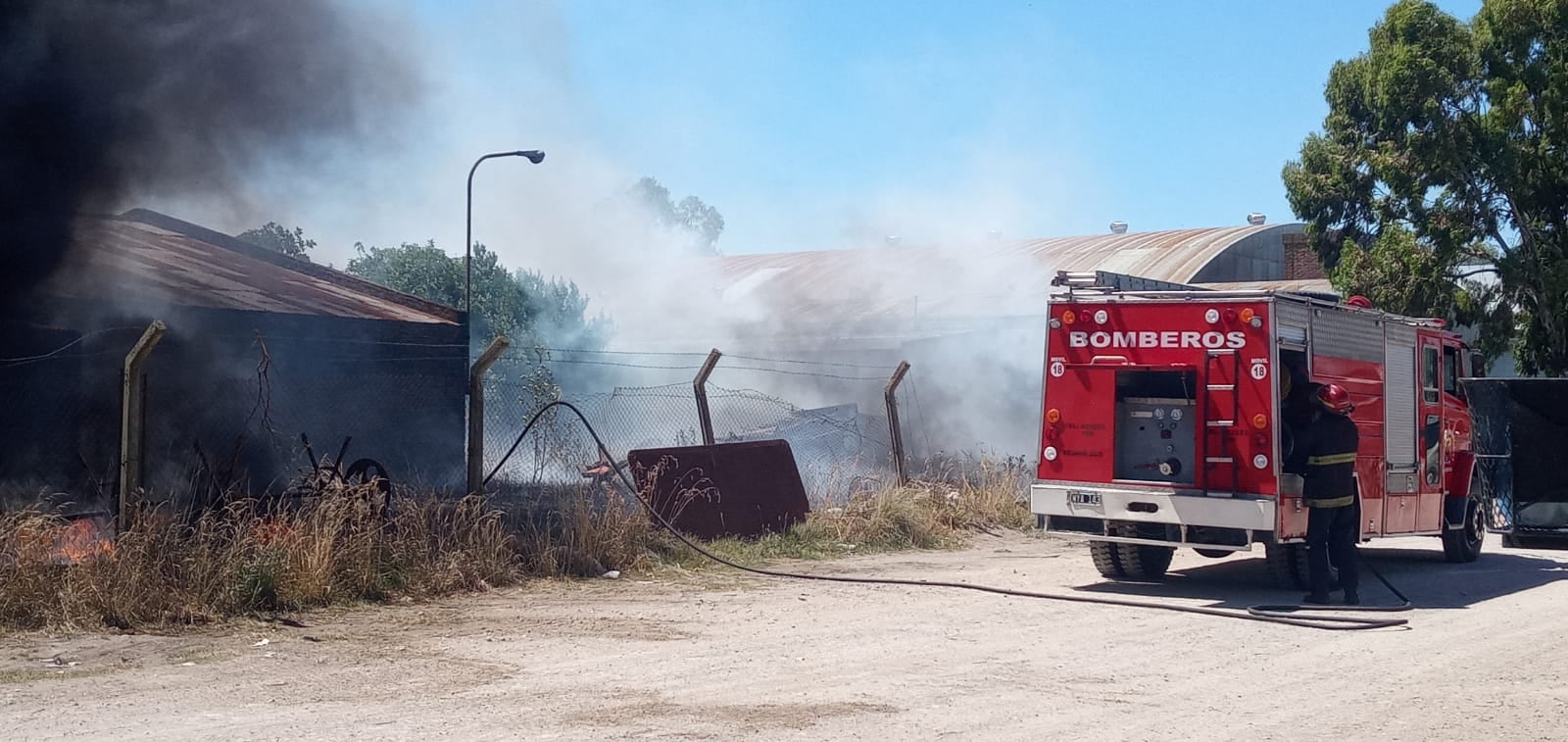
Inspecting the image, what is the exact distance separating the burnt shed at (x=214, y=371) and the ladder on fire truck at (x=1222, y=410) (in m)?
6.88

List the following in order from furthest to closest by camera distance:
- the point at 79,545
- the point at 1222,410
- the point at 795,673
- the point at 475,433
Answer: the point at 475,433 → the point at 1222,410 → the point at 79,545 → the point at 795,673

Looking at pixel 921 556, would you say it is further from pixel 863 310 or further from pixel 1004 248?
pixel 1004 248

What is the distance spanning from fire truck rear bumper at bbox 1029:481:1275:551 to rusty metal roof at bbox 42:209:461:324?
24.6 feet

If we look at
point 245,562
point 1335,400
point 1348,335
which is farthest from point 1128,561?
point 245,562

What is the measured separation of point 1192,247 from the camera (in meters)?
34.2

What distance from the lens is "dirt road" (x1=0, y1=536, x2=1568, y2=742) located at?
19.5ft

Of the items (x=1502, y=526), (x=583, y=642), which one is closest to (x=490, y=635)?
(x=583, y=642)

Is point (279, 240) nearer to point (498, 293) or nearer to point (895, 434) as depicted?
point (498, 293)

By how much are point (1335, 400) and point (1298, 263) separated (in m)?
23.5

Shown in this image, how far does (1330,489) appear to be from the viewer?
10352 millimetres

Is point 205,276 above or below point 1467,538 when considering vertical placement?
above

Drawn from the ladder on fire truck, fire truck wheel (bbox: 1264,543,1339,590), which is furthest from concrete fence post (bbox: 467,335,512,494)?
fire truck wheel (bbox: 1264,543,1339,590)

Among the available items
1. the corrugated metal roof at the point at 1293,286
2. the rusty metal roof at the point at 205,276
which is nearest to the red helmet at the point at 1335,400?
the rusty metal roof at the point at 205,276

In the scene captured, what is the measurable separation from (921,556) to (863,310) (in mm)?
15519
